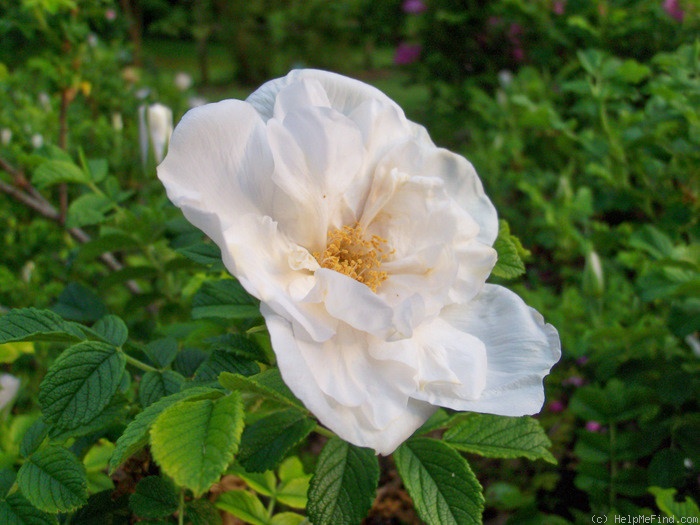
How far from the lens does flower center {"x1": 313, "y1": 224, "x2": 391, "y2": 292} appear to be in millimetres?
760

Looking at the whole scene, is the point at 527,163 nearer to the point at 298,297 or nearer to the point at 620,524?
the point at 620,524

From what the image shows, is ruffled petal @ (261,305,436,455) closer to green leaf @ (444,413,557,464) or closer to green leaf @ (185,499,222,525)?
green leaf @ (444,413,557,464)

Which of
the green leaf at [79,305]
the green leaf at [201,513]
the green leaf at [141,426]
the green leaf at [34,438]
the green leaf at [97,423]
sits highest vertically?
the green leaf at [141,426]

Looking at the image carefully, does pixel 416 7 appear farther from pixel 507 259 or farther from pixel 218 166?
pixel 218 166

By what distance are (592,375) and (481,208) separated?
2.90 feet

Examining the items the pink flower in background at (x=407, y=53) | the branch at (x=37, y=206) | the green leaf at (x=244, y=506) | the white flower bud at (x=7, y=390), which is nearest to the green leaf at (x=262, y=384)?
the green leaf at (x=244, y=506)

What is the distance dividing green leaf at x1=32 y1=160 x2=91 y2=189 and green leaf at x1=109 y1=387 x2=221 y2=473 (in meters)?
0.68

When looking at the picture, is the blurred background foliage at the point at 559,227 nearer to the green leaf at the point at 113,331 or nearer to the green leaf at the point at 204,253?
the green leaf at the point at 204,253

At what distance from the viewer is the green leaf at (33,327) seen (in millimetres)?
638

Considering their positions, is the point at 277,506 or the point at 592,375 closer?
the point at 277,506

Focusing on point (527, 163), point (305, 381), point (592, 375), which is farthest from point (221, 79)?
point (305, 381)

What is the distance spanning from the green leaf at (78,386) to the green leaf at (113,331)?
2.1 inches

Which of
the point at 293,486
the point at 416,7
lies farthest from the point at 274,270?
the point at 416,7

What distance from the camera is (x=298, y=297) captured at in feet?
2.18
